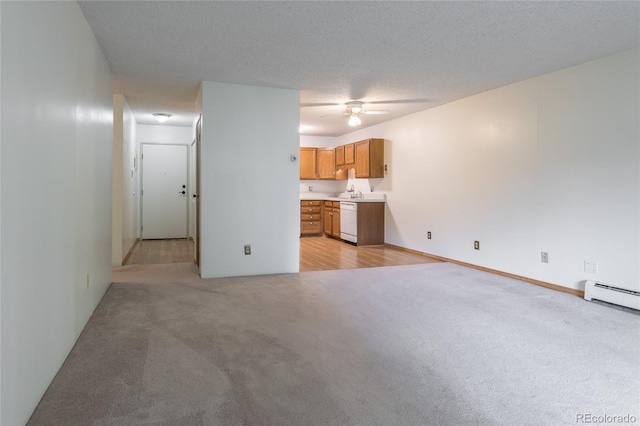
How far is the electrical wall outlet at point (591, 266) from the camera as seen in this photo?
12.5ft

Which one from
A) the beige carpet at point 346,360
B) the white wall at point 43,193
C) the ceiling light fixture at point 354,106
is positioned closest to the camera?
the white wall at point 43,193

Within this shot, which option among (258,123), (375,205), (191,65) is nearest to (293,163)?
(258,123)

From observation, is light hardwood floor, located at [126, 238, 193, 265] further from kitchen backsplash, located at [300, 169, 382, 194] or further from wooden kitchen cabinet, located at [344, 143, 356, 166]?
wooden kitchen cabinet, located at [344, 143, 356, 166]

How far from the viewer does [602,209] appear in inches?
148

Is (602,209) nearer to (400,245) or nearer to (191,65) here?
(400,245)

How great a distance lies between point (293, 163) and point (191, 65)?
65.0 inches

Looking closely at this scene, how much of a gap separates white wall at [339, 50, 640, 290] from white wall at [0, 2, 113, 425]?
4.47 m

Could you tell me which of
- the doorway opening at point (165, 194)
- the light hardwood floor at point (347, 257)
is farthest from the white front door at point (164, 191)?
the light hardwood floor at point (347, 257)

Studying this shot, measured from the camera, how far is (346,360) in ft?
7.83

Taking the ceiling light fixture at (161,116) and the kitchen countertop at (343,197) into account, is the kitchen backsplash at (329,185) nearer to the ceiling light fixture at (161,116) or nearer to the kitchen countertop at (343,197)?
the kitchen countertop at (343,197)

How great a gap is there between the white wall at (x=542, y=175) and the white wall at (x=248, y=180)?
2.36 m

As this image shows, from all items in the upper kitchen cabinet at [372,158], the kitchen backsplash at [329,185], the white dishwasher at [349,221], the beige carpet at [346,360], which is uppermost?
the upper kitchen cabinet at [372,158]

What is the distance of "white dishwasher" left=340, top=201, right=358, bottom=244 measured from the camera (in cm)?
725

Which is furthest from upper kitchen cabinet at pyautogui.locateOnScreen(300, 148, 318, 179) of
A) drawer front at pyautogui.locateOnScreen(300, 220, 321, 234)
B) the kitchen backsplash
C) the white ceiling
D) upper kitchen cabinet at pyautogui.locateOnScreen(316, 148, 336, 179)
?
the white ceiling
